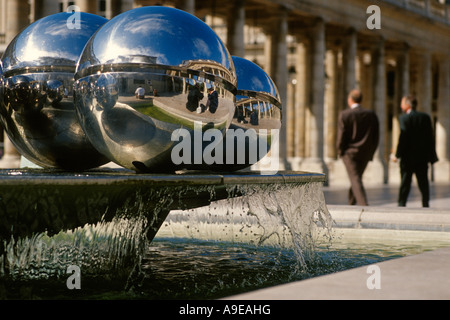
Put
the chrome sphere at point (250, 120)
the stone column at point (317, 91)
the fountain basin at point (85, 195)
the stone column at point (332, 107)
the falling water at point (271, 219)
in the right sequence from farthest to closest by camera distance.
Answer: the stone column at point (332, 107) < the stone column at point (317, 91) < the chrome sphere at point (250, 120) < the falling water at point (271, 219) < the fountain basin at point (85, 195)

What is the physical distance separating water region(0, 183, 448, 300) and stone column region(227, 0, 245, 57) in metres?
23.0

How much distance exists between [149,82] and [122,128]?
15.2 inches

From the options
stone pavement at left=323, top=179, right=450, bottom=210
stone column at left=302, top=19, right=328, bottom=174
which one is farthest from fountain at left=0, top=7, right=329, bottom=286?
stone column at left=302, top=19, right=328, bottom=174

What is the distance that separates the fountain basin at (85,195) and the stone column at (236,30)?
25109mm

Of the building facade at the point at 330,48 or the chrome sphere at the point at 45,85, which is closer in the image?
the chrome sphere at the point at 45,85

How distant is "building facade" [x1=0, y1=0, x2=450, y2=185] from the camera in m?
32.2

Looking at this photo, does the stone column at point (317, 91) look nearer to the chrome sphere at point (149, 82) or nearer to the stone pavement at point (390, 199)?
the stone pavement at point (390, 199)

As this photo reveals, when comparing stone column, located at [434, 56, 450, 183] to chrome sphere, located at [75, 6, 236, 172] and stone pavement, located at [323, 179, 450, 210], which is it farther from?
chrome sphere, located at [75, 6, 236, 172]

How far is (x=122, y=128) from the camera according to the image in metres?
5.21

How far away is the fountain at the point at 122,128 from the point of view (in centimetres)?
489

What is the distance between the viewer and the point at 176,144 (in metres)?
5.29

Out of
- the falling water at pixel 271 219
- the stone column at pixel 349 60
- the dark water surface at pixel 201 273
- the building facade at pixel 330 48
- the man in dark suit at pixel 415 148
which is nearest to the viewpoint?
the dark water surface at pixel 201 273

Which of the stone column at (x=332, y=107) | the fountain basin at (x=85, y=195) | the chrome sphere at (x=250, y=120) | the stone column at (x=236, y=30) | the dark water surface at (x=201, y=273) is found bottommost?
the dark water surface at (x=201, y=273)

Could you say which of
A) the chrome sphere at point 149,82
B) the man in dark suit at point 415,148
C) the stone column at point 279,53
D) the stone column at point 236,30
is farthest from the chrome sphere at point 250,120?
the stone column at point 279,53
